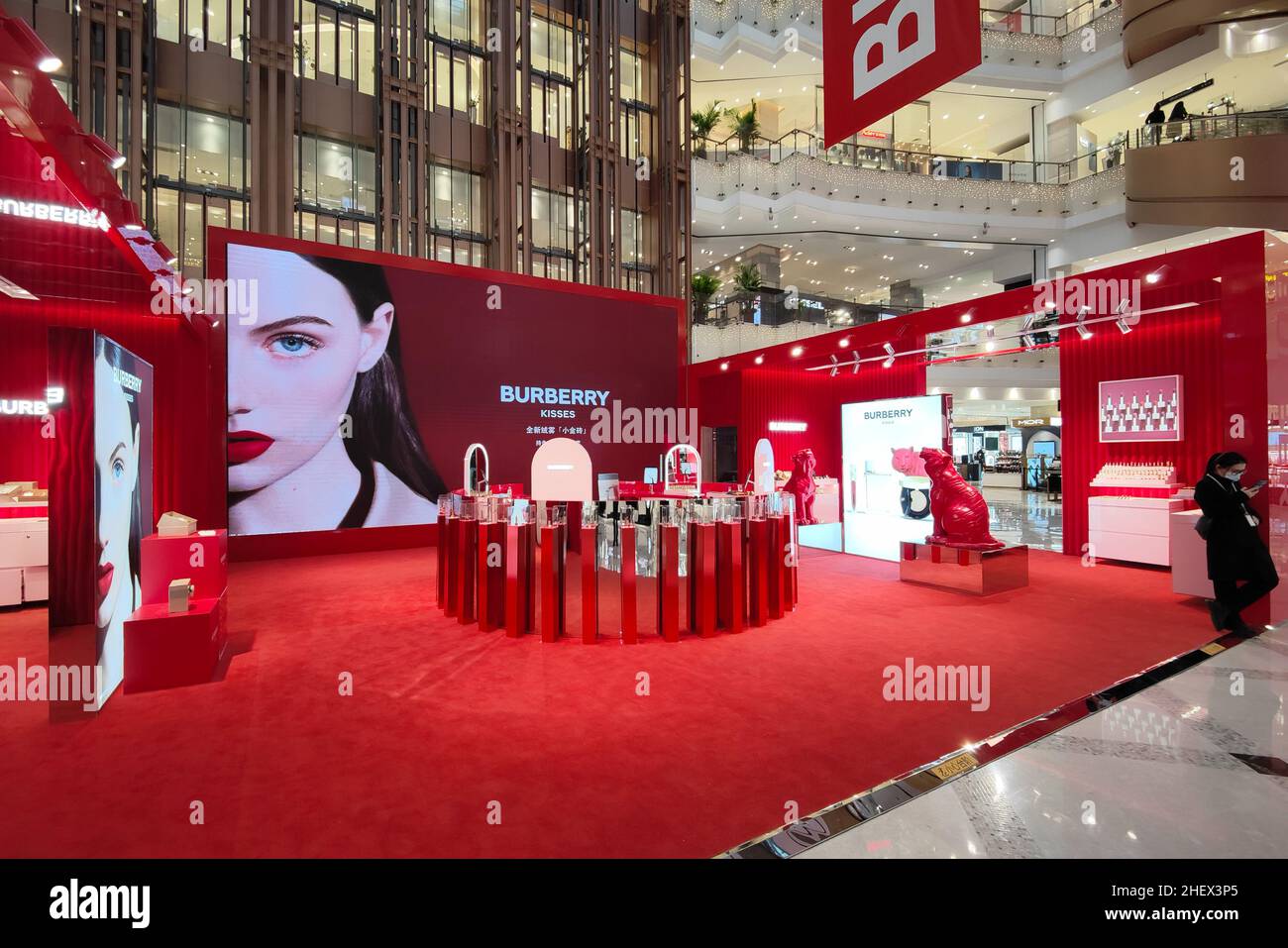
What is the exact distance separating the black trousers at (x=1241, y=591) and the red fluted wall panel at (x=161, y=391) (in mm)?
9497

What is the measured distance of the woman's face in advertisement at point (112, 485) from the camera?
10.5 feet

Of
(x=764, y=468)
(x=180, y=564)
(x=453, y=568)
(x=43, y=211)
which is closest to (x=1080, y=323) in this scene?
(x=764, y=468)

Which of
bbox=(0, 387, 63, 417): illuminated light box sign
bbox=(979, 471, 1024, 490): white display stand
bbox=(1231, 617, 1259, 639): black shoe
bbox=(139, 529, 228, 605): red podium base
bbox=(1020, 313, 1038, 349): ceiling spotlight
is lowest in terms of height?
bbox=(1231, 617, 1259, 639): black shoe

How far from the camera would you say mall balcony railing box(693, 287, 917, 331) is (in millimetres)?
15125

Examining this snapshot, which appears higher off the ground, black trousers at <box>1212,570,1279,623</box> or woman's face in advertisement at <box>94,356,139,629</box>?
woman's face in advertisement at <box>94,356,139,629</box>

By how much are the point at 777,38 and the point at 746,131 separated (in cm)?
275

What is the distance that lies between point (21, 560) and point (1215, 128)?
20.2 meters

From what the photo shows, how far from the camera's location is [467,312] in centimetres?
910

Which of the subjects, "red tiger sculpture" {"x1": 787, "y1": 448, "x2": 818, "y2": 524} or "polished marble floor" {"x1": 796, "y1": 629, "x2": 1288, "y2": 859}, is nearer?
"polished marble floor" {"x1": 796, "y1": 629, "x2": 1288, "y2": 859}

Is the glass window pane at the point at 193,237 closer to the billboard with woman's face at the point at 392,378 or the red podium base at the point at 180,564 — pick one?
the billboard with woman's face at the point at 392,378

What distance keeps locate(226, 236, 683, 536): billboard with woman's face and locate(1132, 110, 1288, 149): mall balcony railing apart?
12773 millimetres

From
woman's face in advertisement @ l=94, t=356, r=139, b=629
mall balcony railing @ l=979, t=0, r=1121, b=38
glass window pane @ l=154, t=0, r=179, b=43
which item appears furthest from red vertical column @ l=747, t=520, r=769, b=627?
mall balcony railing @ l=979, t=0, r=1121, b=38

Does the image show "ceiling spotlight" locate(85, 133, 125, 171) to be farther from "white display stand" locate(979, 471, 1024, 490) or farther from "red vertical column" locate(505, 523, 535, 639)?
"white display stand" locate(979, 471, 1024, 490)

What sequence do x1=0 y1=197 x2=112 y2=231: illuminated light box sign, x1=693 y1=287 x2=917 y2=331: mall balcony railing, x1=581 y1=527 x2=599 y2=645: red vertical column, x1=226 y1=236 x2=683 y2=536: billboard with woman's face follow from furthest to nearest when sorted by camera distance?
1. x1=693 y1=287 x2=917 y2=331: mall balcony railing
2. x1=226 y1=236 x2=683 y2=536: billboard with woman's face
3. x1=0 y1=197 x2=112 y2=231: illuminated light box sign
4. x1=581 y1=527 x2=599 y2=645: red vertical column
